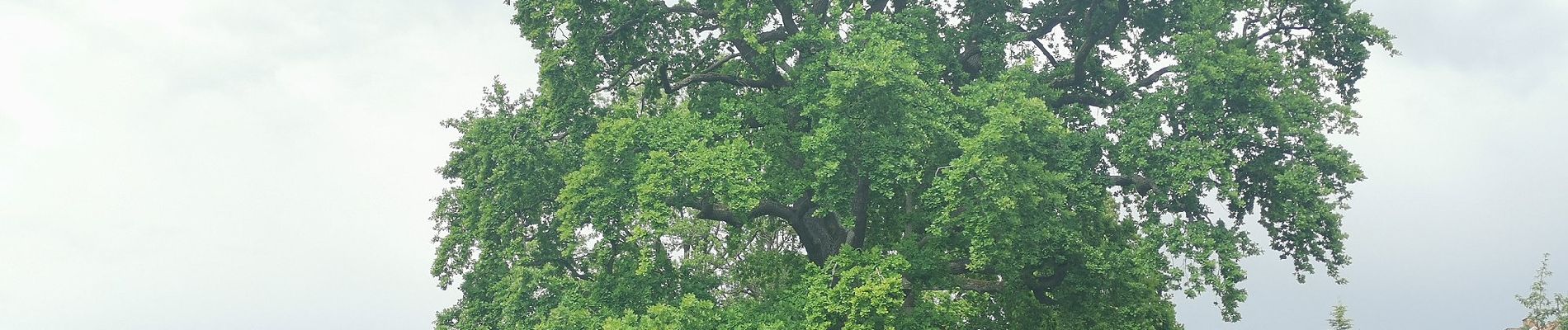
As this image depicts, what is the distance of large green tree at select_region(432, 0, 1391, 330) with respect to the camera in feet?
80.5

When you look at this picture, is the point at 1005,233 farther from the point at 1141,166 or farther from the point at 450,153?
the point at 450,153

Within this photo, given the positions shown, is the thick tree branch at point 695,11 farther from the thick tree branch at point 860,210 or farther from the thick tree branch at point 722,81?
the thick tree branch at point 860,210

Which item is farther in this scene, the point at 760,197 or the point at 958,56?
the point at 958,56

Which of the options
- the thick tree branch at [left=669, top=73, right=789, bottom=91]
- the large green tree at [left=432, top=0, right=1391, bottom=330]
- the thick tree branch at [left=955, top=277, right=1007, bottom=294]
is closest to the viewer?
the large green tree at [left=432, top=0, right=1391, bottom=330]

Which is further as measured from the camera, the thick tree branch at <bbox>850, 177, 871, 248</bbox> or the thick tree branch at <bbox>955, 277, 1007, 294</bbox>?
the thick tree branch at <bbox>955, 277, 1007, 294</bbox>

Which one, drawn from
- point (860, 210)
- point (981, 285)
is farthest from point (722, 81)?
point (981, 285)

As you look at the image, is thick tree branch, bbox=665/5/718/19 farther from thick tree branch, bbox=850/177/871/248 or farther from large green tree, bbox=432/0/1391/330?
thick tree branch, bbox=850/177/871/248

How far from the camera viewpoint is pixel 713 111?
91.2 ft

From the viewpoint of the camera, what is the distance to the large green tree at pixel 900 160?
2453 centimetres

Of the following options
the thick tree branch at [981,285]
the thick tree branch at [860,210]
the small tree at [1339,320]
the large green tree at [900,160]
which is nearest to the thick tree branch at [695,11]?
the large green tree at [900,160]

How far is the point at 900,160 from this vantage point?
2488 centimetres

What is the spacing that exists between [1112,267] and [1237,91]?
13.0 feet

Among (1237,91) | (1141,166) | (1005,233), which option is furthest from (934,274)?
(1237,91)

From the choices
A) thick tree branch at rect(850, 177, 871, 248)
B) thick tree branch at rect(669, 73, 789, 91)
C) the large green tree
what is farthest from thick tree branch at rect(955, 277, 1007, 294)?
thick tree branch at rect(669, 73, 789, 91)
